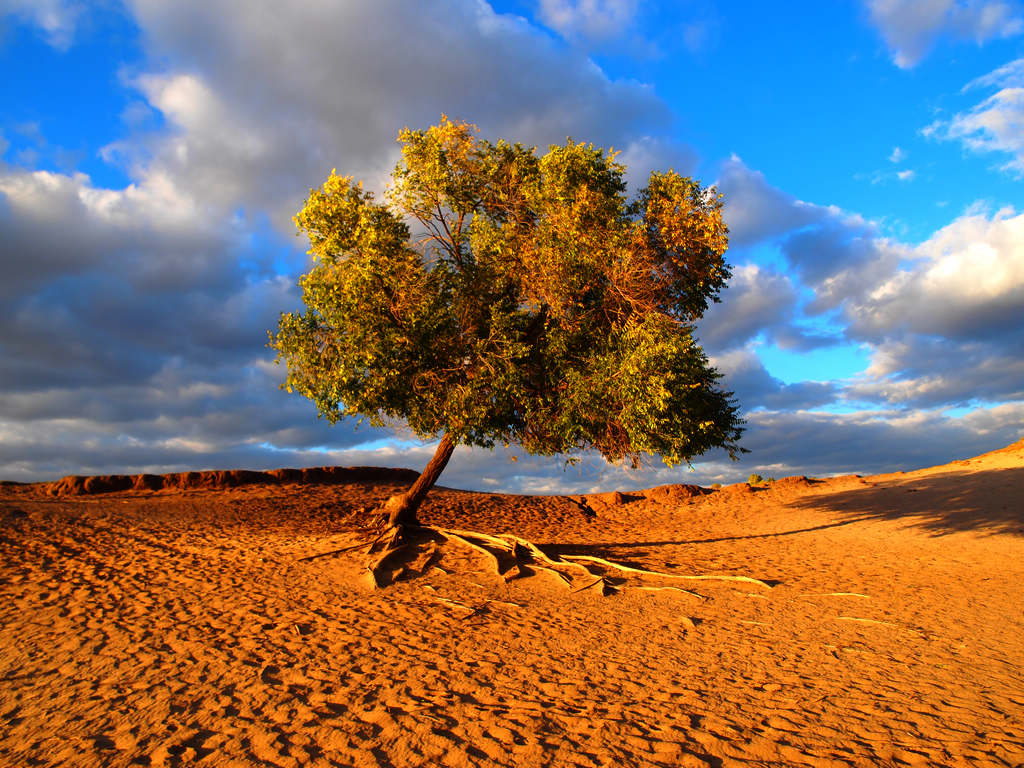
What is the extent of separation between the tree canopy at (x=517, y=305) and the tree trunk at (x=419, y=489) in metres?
1.65

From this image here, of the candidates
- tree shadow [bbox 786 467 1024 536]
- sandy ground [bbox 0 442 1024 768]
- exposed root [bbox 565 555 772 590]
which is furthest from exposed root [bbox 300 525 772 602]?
tree shadow [bbox 786 467 1024 536]

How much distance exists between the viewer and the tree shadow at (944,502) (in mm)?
24281

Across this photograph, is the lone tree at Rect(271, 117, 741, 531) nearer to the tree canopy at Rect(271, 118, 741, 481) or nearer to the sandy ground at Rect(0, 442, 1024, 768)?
the tree canopy at Rect(271, 118, 741, 481)

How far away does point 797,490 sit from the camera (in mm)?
33656

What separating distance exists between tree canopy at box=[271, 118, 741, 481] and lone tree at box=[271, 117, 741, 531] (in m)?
0.05

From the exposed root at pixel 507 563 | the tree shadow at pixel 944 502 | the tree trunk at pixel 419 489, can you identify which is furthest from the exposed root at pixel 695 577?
the tree shadow at pixel 944 502

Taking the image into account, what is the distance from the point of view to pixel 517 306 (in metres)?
16.2

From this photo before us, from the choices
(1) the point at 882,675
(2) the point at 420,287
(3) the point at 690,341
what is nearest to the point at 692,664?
(1) the point at 882,675

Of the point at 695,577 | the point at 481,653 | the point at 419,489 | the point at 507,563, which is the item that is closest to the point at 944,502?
the point at 695,577

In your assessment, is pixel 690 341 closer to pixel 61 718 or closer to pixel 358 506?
pixel 61 718

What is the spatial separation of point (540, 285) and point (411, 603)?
8042mm

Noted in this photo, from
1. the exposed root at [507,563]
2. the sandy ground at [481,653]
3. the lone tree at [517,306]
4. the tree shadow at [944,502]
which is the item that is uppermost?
the lone tree at [517,306]

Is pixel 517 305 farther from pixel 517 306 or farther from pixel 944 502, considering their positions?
pixel 944 502

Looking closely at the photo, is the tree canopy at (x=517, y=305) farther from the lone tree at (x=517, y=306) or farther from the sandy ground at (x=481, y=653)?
the sandy ground at (x=481, y=653)
